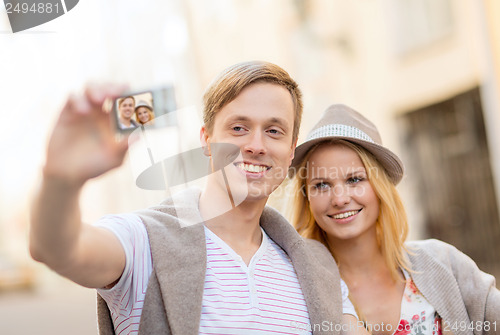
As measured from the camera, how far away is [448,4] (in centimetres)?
850

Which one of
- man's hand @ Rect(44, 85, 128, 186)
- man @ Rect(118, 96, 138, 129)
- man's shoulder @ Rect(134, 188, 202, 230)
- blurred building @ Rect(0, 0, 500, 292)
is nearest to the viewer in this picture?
man's hand @ Rect(44, 85, 128, 186)

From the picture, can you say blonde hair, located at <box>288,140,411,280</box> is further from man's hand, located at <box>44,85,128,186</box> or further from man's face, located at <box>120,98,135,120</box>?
man's hand, located at <box>44,85,128,186</box>

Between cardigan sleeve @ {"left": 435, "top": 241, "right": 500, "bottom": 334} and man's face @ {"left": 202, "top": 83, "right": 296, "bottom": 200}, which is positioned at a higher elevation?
man's face @ {"left": 202, "top": 83, "right": 296, "bottom": 200}

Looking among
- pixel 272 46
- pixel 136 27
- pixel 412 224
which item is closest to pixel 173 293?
pixel 136 27

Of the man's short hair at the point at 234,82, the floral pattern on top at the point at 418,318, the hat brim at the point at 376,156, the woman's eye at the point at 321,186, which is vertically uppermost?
the man's short hair at the point at 234,82

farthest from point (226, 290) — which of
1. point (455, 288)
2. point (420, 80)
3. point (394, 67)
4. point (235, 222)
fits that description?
point (394, 67)

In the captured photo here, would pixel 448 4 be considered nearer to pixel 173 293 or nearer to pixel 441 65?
pixel 441 65

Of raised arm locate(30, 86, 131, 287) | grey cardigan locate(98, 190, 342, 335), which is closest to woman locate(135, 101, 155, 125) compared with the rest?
raised arm locate(30, 86, 131, 287)

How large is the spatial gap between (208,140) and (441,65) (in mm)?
7129

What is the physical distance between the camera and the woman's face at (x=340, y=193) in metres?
2.62

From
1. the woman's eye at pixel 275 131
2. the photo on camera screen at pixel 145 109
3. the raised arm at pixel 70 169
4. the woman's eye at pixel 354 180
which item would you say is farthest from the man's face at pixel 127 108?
the woman's eye at pixel 354 180

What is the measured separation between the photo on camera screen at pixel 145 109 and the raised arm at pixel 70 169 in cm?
9

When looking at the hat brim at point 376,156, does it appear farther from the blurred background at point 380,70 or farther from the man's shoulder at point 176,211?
the blurred background at point 380,70

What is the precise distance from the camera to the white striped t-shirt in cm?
187
